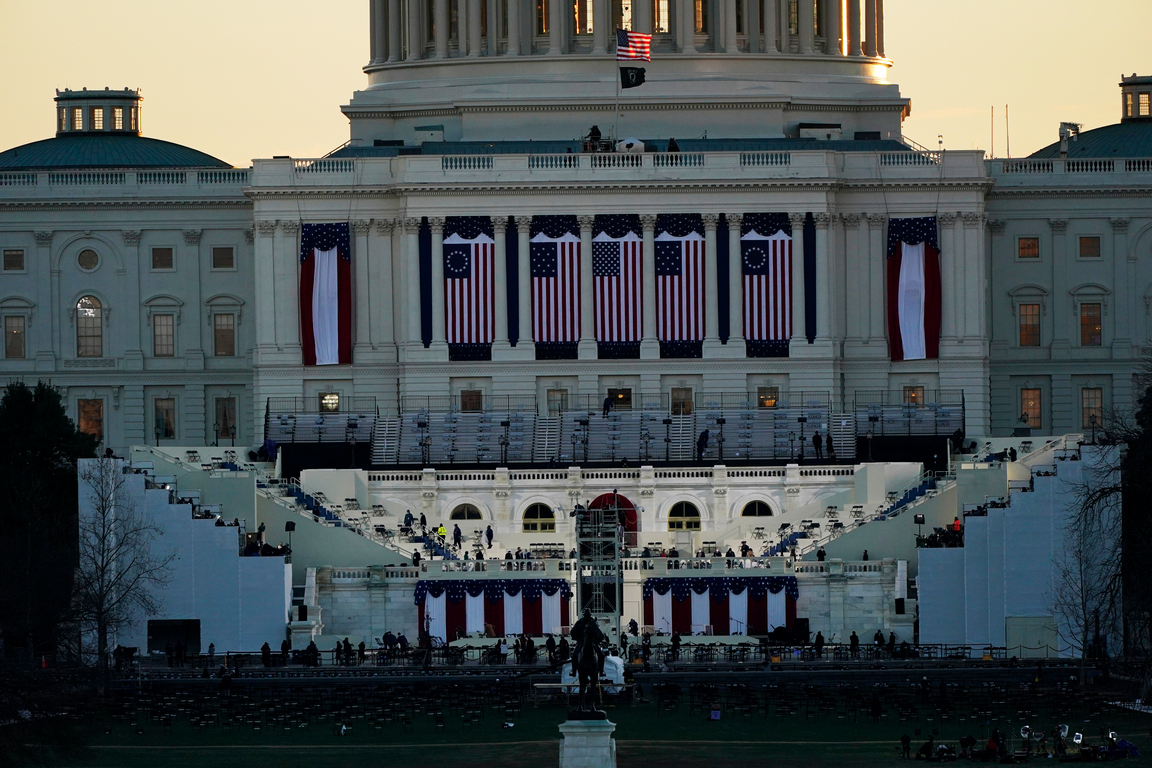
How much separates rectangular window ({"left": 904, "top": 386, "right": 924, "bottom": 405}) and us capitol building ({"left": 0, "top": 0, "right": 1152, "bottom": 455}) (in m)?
0.11

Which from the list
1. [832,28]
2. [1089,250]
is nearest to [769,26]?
[832,28]

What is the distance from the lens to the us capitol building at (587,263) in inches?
7047

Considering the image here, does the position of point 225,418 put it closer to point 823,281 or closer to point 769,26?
point 823,281

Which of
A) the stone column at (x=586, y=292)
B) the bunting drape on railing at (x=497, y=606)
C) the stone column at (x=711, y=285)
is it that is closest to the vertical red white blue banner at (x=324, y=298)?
the stone column at (x=586, y=292)

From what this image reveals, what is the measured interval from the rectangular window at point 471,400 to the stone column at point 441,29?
22281 millimetres

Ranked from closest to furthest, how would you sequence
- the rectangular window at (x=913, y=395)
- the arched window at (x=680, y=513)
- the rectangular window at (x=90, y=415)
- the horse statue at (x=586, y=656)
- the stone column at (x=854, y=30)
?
the horse statue at (x=586, y=656)
the arched window at (x=680, y=513)
the rectangular window at (x=913, y=395)
the rectangular window at (x=90, y=415)
the stone column at (x=854, y=30)

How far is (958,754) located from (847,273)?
70.5 meters

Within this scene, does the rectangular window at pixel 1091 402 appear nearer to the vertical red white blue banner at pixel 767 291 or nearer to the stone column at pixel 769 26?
the vertical red white blue banner at pixel 767 291

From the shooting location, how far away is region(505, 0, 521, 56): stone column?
191m

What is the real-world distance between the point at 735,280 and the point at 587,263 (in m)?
7.09

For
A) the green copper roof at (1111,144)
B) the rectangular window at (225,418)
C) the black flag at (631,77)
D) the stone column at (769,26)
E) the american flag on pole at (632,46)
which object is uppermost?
the stone column at (769,26)

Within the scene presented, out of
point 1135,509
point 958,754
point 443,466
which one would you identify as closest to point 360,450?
point 443,466

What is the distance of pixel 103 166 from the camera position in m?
192

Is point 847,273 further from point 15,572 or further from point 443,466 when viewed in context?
point 15,572
